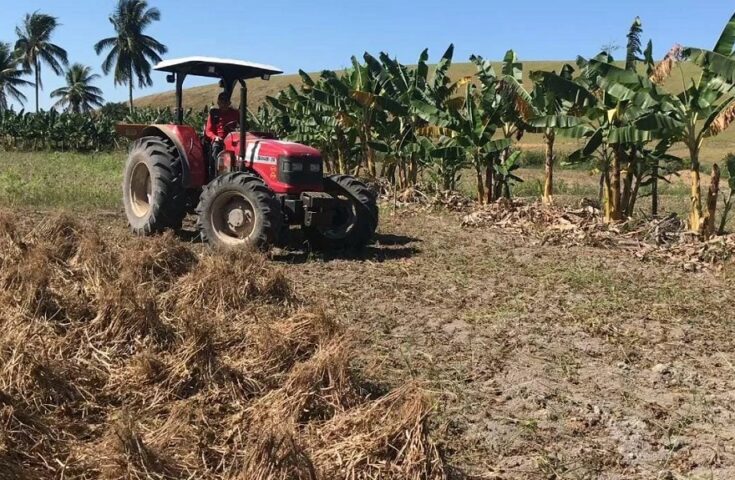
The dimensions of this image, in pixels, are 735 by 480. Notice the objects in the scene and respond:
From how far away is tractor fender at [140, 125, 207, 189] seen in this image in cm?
789

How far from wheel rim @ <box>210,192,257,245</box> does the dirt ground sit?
554 millimetres

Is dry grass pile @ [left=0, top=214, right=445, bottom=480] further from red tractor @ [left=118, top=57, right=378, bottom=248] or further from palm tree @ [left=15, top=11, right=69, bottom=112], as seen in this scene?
palm tree @ [left=15, top=11, right=69, bottom=112]

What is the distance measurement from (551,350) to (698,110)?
4.93 meters

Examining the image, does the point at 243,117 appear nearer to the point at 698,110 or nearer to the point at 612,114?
the point at 612,114

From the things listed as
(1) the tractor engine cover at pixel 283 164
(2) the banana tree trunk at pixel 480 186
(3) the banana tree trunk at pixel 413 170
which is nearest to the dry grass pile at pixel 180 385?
(1) the tractor engine cover at pixel 283 164

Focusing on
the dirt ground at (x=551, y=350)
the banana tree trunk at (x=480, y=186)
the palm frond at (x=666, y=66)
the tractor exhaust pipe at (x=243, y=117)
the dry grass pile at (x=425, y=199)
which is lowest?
the dirt ground at (x=551, y=350)

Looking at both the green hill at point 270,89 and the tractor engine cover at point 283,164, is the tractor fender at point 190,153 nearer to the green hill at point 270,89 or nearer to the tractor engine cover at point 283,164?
the tractor engine cover at point 283,164

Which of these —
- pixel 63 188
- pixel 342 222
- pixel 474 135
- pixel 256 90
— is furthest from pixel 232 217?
pixel 256 90

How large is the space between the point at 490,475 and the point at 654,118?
6.22 metres

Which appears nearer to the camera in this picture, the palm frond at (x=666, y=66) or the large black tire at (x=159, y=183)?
the large black tire at (x=159, y=183)

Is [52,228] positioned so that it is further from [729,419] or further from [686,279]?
[686,279]

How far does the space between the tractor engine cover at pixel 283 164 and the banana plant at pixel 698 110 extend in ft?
12.9

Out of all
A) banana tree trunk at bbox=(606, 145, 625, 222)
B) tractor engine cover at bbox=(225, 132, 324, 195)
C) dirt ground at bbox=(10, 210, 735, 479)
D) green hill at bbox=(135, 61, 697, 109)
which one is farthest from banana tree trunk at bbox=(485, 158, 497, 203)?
green hill at bbox=(135, 61, 697, 109)

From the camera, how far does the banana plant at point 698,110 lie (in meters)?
7.98
